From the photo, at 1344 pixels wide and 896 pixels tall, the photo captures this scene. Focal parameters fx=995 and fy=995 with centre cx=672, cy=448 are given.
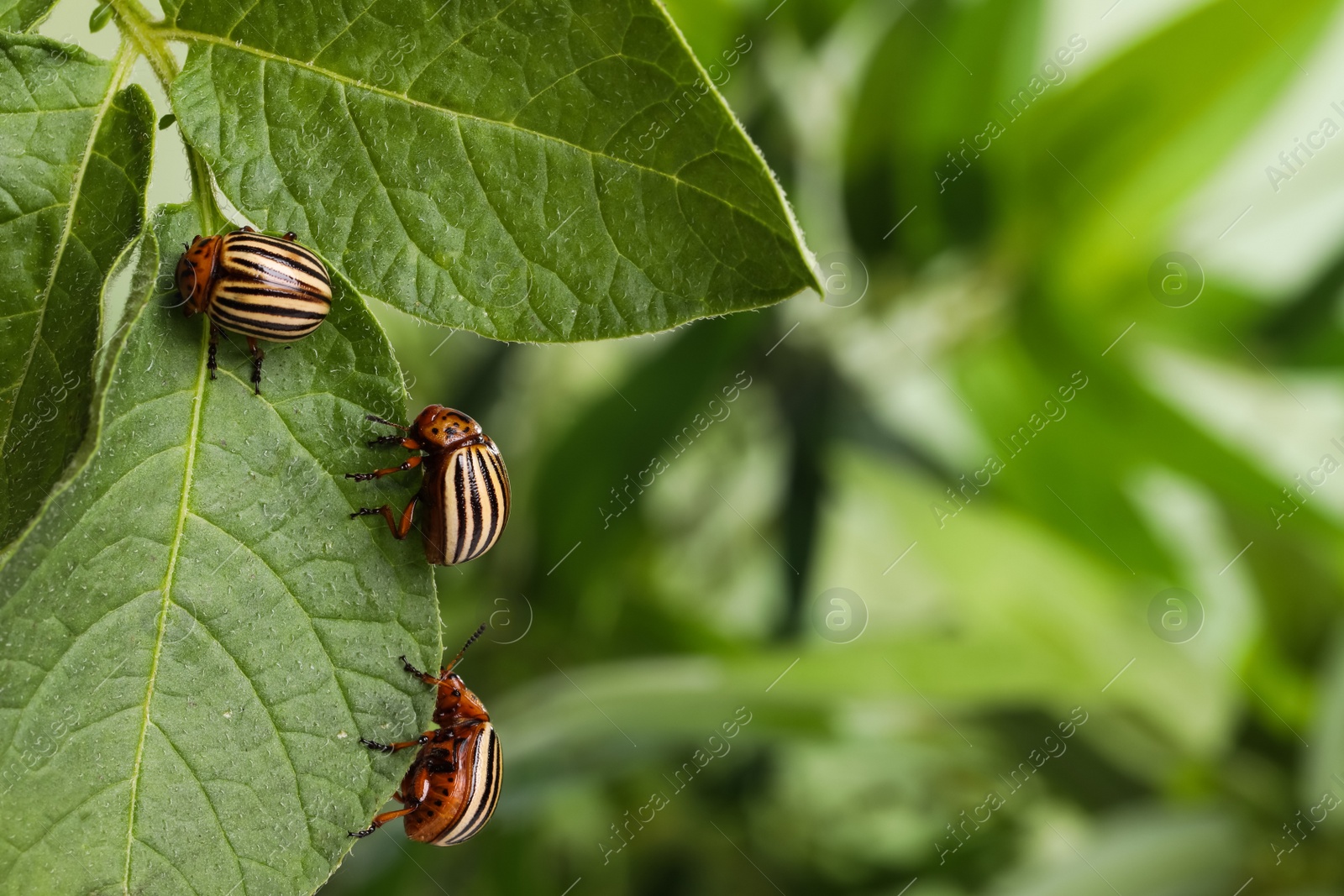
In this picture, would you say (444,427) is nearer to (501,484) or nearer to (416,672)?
(501,484)

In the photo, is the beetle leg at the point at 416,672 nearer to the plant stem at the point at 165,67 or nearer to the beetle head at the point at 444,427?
the beetle head at the point at 444,427

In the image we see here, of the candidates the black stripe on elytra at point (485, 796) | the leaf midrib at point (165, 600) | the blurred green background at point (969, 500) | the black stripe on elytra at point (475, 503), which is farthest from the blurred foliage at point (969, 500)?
the leaf midrib at point (165, 600)

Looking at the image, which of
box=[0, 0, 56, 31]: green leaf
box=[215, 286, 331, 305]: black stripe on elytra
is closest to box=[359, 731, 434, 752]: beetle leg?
box=[215, 286, 331, 305]: black stripe on elytra

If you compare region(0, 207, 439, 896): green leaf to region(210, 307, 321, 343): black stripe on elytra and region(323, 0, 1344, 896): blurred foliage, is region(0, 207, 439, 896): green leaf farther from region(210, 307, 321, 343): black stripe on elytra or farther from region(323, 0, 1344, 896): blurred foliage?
region(323, 0, 1344, 896): blurred foliage

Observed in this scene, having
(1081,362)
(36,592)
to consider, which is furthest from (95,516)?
(1081,362)

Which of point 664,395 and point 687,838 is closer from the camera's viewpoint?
point 664,395

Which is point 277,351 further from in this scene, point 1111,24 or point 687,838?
point 1111,24
